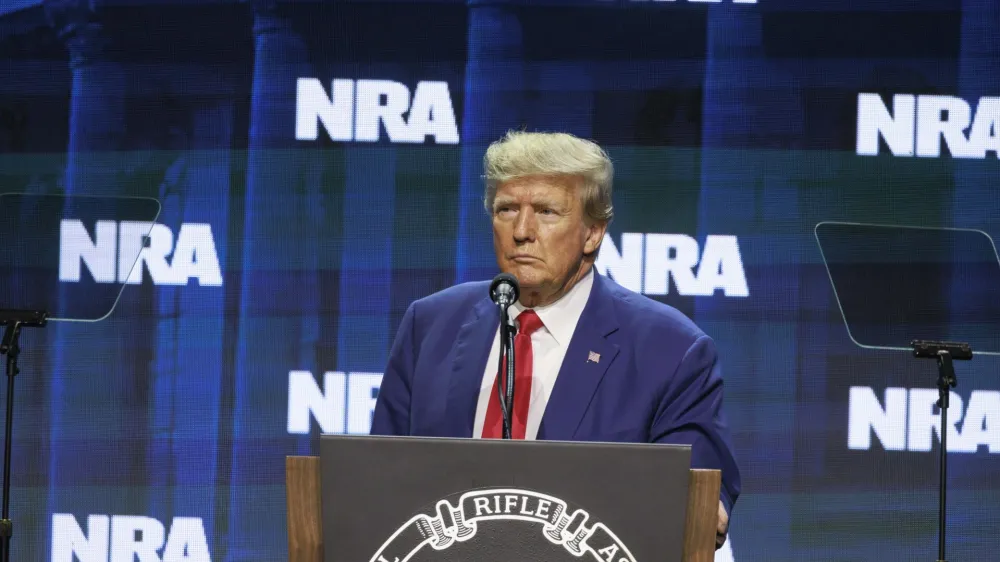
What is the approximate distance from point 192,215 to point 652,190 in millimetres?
1645

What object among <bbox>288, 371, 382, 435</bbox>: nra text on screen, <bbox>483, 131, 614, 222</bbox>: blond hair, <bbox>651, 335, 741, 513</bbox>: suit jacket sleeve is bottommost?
<bbox>288, 371, 382, 435</bbox>: nra text on screen

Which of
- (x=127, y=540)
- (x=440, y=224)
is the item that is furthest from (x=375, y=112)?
(x=127, y=540)

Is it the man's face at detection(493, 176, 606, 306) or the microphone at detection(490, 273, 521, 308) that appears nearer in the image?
the microphone at detection(490, 273, 521, 308)

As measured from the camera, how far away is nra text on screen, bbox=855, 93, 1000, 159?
3.92 metres

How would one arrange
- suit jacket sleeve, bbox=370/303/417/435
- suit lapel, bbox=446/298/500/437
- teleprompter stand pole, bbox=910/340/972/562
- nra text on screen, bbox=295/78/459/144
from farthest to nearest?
1. nra text on screen, bbox=295/78/459/144
2. teleprompter stand pole, bbox=910/340/972/562
3. suit jacket sleeve, bbox=370/303/417/435
4. suit lapel, bbox=446/298/500/437

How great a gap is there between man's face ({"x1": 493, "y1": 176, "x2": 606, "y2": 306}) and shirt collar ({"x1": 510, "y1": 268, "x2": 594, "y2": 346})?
70 millimetres

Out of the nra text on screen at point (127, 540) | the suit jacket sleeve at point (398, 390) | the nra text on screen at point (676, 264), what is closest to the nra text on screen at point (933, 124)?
the nra text on screen at point (676, 264)

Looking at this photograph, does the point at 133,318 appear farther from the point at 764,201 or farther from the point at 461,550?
the point at 461,550

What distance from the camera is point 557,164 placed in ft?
6.75

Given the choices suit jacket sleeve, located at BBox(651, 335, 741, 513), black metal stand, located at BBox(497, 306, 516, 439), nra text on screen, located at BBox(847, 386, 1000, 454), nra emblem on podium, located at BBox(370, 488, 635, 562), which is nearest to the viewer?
nra emblem on podium, located at BBox(370, 488, 635, 562)

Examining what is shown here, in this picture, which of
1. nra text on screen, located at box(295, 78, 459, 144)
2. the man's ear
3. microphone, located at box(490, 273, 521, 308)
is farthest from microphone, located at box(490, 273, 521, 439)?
nra text on screen, located at box(295, 78, 459, 144)


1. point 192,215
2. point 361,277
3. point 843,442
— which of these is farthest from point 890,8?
point 192,215

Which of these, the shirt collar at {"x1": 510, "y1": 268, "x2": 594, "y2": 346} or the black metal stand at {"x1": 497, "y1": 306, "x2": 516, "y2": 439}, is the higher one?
the shirt collar at {"x1": 510, "y1": 268, "x2": 594, "y2": 346}

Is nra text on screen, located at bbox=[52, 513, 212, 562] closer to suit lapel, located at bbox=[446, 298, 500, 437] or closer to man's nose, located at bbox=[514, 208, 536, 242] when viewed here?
suit lapel, located at bbox=[446, 298, 500, 437]
